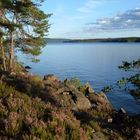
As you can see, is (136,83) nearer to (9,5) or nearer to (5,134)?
(5,134)

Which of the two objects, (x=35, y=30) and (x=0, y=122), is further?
(x=35, y=30)

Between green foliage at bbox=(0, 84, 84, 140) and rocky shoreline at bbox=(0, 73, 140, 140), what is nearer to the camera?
green foliage at bbox=(0, 84, 84, 140)

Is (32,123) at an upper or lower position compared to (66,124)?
upper

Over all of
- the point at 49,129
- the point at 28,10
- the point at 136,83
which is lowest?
the point at 49,129

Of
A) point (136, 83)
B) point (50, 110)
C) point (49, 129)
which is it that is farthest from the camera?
point (136, 83)

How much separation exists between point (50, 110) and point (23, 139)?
311cm

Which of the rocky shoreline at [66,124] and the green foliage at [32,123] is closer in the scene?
the green foliage at [32,123]

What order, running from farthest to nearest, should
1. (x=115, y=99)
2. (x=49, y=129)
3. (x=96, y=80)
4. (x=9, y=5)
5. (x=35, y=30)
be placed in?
(x=96, y=80), (x=115, y=99), (x=35, y=30), (x=9, y=5), (x=49, y=129)

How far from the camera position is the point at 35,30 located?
40969 millimetres

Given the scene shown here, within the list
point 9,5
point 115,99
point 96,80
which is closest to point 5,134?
point 9,5

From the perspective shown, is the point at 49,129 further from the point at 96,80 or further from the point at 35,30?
the point at 96,80

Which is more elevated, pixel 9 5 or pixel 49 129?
pixel 9 5

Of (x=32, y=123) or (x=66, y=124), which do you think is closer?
(x=32, y=123)

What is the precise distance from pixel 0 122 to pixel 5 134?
839mm
